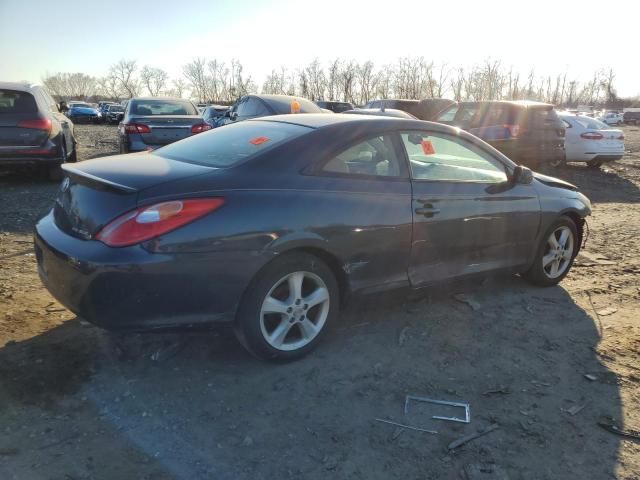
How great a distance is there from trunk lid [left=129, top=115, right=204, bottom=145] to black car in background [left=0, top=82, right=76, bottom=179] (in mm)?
1457

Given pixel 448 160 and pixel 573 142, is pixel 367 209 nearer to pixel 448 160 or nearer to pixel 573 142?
pixel 448 160

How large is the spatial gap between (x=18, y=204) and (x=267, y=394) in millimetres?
6125

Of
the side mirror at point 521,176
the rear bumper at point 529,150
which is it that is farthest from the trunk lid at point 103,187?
the rear bumper at point 529,150

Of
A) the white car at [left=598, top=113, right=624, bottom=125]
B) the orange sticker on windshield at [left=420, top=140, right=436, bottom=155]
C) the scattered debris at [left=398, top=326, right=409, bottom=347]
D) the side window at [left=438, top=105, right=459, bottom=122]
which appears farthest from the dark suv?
the white car at [left=598, top=113, right=624, bottom=125]

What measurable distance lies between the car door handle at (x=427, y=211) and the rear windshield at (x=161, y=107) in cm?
839

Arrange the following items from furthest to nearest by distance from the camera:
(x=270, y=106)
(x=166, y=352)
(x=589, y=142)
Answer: (x=589, y=142) < (x=270, y=106) < (x=166, y=352)

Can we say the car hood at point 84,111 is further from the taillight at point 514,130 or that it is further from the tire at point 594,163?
the taillight at point 514,130

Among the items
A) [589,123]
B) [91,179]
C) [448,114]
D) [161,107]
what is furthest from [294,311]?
[589,123]

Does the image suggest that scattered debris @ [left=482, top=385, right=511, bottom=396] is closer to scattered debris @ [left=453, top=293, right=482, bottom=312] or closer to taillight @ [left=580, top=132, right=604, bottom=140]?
scattered debris @ [left=453, top=293, right=482, bottom=312]

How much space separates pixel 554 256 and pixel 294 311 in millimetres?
2709

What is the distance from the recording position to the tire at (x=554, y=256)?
4645 millimetres

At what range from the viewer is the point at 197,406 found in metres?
2.82

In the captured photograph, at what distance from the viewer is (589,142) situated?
1272cm

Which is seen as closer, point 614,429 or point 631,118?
point 614,429
